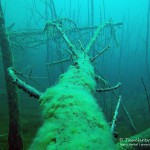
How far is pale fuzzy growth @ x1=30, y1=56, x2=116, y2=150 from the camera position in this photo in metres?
0.78

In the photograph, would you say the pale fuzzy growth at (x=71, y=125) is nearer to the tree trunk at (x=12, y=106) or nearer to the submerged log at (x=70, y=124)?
the submerged log at (x=70, y=124)

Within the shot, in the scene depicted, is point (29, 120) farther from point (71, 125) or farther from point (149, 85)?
point (149, 85)

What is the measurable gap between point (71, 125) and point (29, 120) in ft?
23.3

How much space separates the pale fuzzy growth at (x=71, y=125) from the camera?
30.8 inches

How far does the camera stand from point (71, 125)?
34.4 inches

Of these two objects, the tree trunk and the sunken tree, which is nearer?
the sunken tree

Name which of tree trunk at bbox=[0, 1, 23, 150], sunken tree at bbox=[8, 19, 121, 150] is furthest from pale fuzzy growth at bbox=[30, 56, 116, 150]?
tree trunk at bbox=[0, 1, 23, 150]

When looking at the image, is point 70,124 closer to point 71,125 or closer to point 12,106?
point 71,125

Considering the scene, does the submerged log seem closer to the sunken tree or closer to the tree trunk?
the sunken tree

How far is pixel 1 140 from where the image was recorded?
559 cm

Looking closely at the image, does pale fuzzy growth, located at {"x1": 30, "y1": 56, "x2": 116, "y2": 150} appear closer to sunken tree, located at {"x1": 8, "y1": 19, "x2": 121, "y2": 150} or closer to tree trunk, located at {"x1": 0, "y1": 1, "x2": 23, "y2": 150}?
sunken tree, located at {"x1": 8, "y1": 19, "x2": 121, "y2": 150}

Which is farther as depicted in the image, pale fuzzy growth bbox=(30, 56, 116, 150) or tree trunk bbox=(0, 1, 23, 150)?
tree trunk bbox=(0, 1, 23, 150)

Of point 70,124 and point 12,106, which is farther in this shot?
point 12,106

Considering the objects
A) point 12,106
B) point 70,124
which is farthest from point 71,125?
point 12,106
